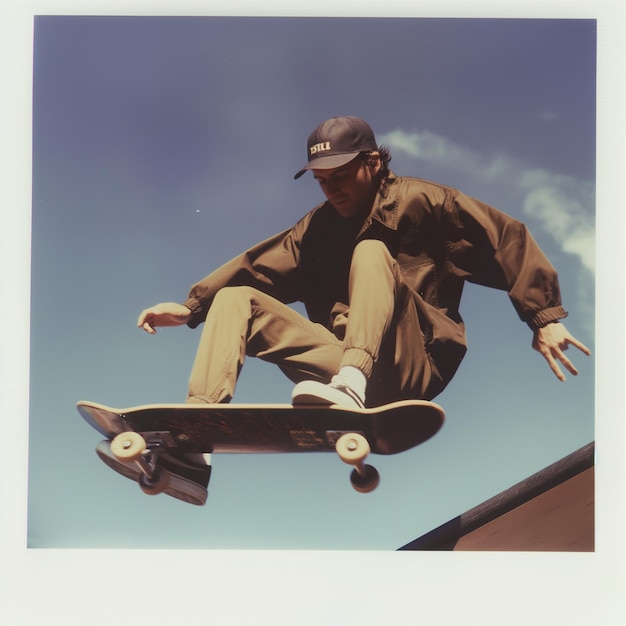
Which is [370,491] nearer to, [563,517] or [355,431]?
[355,431]

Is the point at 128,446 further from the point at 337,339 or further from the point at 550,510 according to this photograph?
the point at 550,510

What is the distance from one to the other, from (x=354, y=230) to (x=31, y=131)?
1.45 m

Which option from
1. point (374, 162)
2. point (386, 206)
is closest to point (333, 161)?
point (374, 162)

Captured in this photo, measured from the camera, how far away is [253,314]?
16.1 feet

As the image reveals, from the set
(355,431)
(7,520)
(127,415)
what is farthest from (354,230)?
(7,520)

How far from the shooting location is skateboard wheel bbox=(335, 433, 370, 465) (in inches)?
180

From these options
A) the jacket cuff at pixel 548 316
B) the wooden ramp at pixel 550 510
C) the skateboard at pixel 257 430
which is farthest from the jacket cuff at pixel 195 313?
the jacket cuff at pixel 548 316

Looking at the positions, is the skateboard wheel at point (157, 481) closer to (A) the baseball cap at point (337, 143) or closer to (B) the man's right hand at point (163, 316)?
(B) the man's right hand at point (163, 316)

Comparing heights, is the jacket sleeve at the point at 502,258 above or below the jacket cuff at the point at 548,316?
above

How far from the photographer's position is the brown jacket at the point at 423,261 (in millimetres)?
4883

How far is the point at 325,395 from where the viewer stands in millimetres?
4461

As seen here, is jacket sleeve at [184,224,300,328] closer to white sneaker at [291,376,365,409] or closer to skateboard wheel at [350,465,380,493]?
white sneaker at [291,376,365,409]

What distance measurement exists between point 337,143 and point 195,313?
94 centimetres

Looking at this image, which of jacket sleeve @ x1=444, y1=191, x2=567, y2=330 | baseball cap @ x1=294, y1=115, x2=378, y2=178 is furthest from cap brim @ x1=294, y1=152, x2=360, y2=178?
jacket sleeve @ x1=444, y1=191, x2=567, y2=330
